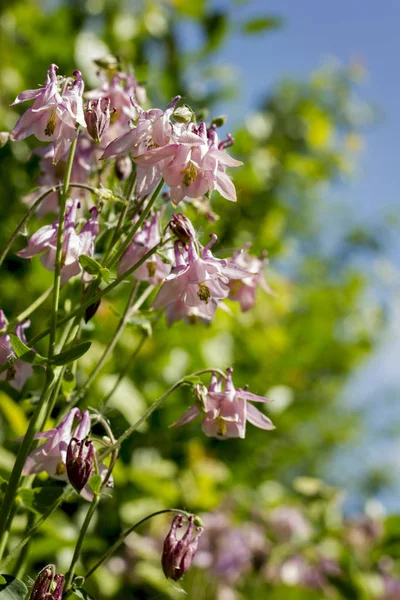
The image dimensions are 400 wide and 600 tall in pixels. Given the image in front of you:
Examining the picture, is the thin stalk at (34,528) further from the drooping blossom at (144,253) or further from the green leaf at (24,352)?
the drooping blossom at (144,253)

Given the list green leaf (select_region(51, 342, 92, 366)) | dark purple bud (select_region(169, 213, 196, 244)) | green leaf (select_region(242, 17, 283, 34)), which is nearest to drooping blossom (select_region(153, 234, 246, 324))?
dark purple bud (select_region(169, 213, 196, 244))

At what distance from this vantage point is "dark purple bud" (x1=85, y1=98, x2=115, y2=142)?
0.63 meters

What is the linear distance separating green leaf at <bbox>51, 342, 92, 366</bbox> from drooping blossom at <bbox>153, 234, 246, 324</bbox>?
11 cm

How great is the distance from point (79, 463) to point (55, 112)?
0.36 metres

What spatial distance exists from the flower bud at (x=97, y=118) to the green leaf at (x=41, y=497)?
0.39m

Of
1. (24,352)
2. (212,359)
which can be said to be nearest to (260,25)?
(212,359)

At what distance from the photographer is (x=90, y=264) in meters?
0.64

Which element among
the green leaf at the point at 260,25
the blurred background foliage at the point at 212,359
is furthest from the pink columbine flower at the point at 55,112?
the green leaf at the point at 260,25

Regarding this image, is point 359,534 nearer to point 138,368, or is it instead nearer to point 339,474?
point 138,368

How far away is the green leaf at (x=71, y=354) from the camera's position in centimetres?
60

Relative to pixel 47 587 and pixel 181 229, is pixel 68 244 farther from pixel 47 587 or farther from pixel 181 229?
pixel 47 587

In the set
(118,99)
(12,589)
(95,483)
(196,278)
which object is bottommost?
(12,589)

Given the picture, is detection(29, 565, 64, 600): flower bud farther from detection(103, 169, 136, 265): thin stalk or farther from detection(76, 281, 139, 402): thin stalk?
detection(103, 169, 136, 265): thin stalk

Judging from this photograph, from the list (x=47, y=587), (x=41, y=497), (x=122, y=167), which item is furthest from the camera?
(x=122, y=167)
